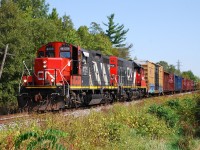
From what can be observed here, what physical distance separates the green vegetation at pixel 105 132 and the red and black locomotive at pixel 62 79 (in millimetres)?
Result: 3524

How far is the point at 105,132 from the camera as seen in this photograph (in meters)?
11.1

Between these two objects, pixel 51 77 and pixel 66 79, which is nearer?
pixel 51 77

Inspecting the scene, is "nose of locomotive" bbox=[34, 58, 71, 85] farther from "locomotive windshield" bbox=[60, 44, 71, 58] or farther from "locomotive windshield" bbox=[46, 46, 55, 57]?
"locomotive windshield" bbox=[46, 46, 55, 57]

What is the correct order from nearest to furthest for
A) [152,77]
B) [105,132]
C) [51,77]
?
1. [105,132]
2. [51,77]
3. [152,77]

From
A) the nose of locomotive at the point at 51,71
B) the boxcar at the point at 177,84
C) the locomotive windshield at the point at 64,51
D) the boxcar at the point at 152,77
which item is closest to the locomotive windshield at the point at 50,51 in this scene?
the locomotive windshield at the point at 64,51

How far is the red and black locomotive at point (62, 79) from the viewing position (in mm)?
18672

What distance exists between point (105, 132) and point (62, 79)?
872cm

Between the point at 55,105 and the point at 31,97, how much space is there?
58.7 inches

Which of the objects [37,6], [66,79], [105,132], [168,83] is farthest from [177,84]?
[105,132]

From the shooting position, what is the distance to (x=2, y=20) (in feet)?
101

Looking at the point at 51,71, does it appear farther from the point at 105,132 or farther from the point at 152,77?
the point at 152,77

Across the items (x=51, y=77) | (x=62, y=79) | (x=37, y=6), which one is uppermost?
(x=37, y=6)

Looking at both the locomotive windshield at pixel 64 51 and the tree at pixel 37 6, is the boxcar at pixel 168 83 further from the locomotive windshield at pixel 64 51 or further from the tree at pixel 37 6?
the locomotive windshield at pixel 64 51

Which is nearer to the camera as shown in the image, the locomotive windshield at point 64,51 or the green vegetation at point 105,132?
the green vegetation at point 105,132
